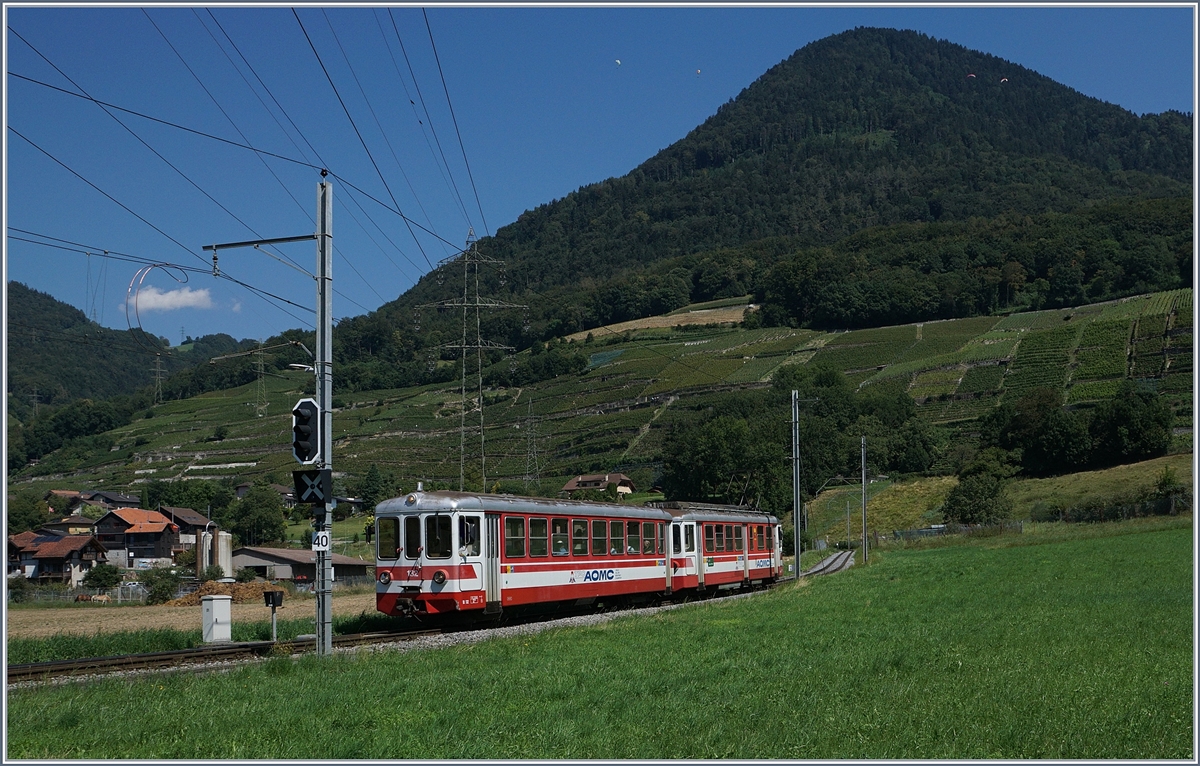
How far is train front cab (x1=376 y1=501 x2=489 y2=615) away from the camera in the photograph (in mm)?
22188

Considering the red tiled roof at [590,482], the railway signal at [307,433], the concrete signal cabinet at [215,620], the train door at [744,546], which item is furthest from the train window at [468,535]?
the red tiled roof at [590,482]

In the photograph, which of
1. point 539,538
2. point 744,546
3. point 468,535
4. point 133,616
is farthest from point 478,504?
point 133,616

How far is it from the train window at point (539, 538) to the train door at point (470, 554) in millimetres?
1893

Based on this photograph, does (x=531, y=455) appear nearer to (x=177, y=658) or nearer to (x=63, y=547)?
(x=63, y=547)

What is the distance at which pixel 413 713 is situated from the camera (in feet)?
35.3

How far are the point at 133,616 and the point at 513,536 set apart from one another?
19.9 metres

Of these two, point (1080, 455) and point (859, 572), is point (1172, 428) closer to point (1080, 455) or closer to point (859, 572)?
point (1080, 455)

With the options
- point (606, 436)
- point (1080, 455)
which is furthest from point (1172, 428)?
point (606, 436)

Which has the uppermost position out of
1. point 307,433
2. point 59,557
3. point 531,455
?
point 531,455

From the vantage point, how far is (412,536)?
74.7 feet

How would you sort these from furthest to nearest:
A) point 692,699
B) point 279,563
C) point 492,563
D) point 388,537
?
point 279,563, point 388,537, point 492,563, point 692,699

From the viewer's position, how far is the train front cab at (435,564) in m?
22.2

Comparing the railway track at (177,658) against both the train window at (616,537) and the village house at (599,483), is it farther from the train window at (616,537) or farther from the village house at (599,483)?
the village house at (599,483)

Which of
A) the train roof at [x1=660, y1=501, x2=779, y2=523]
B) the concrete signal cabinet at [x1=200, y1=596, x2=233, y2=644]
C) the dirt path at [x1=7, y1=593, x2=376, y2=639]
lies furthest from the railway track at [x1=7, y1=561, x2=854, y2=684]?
the train roof at [x1=660, y1=501, x2=779, y2=523]
